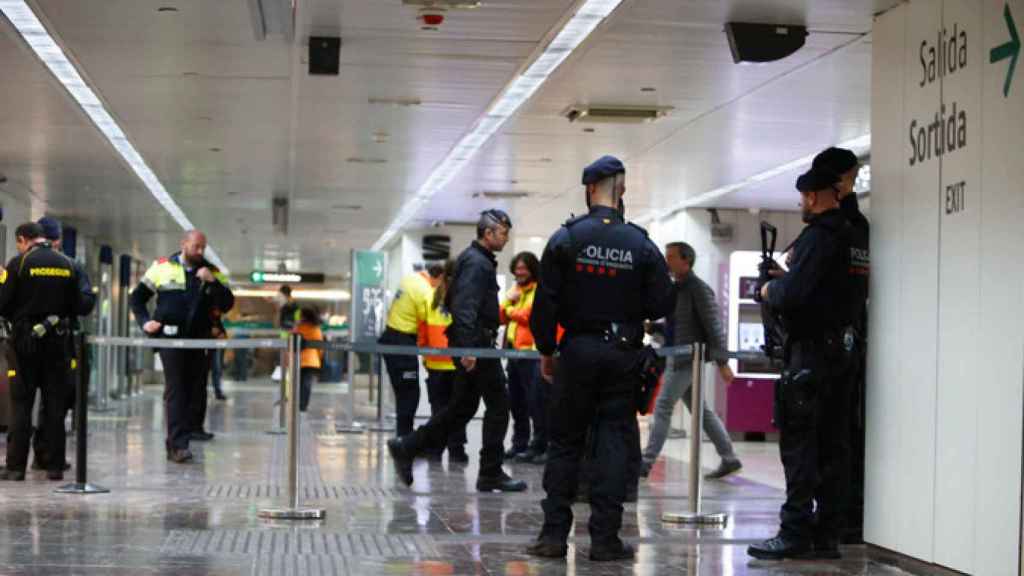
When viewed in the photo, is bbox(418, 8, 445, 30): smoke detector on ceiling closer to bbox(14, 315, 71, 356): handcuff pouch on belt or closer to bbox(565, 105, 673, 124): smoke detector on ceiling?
bbox(565, 105, 673, 124): smoke detector on ceiling

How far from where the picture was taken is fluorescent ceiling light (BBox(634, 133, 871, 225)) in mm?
14453

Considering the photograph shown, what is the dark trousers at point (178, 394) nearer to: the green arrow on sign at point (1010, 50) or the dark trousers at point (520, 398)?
the dark trousers at point (520, 398)

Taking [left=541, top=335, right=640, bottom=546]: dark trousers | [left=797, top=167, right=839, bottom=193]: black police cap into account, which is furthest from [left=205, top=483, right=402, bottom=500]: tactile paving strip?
[left=797, top=167, right=839, bottom=193]: black police cap

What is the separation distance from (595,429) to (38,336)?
198 inches

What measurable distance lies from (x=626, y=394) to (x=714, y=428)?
15.8 ft

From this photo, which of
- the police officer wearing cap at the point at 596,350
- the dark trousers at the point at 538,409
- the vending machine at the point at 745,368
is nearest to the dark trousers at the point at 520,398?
the dark trousers at the point at 538,409

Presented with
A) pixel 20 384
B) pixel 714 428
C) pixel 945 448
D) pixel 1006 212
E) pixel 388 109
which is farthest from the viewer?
Result: pixel 388 109

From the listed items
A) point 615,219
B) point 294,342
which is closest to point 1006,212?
point 615,219

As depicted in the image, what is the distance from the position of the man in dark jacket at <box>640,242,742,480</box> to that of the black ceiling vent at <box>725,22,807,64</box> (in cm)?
227

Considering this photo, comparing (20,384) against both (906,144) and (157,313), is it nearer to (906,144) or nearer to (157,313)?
(157,313)

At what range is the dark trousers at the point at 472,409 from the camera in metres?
10.1

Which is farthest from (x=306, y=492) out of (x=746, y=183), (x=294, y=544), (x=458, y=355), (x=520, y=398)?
(x=746, y=183)

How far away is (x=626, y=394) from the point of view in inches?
279

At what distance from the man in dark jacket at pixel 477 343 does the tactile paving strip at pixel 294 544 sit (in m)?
2.21
